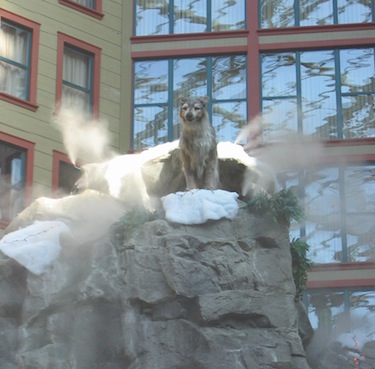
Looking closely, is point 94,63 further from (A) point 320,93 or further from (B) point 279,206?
(B) point 279,206

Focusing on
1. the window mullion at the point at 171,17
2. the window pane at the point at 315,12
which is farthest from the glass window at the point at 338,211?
the window mullion at the point at 171,17

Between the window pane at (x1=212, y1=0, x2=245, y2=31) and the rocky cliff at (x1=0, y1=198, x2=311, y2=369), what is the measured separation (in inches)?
575

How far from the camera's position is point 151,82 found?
36.3 m

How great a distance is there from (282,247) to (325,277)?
10.1m

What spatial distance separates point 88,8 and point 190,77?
3624 millimetres

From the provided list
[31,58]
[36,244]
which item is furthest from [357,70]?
[36,244]

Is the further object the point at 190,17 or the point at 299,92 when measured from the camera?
the point at 190,17

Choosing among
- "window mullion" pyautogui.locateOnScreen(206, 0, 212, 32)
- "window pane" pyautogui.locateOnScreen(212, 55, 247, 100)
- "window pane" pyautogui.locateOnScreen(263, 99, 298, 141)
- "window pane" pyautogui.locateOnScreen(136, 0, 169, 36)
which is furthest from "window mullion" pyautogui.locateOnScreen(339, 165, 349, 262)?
"window pane" pyautogui.locateOnScreen(136, 0, 169, 36)

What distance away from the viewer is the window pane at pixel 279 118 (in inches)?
1374

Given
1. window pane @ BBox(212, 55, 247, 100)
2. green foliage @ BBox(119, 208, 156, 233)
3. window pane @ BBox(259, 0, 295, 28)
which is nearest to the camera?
green foliage @ BBox(119, 208, 156, 233)

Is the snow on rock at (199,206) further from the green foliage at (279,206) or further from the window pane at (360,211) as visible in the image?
the window pane at (360,211)

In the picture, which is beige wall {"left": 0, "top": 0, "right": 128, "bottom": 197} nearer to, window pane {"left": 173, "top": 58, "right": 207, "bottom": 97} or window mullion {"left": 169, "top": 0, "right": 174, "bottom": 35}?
window mullion {"left": 169, "top": 0, "right": 174, "bottom": 35}

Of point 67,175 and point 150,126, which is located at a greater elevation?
point 150,126

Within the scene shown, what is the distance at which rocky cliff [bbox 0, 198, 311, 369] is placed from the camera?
2123cm
